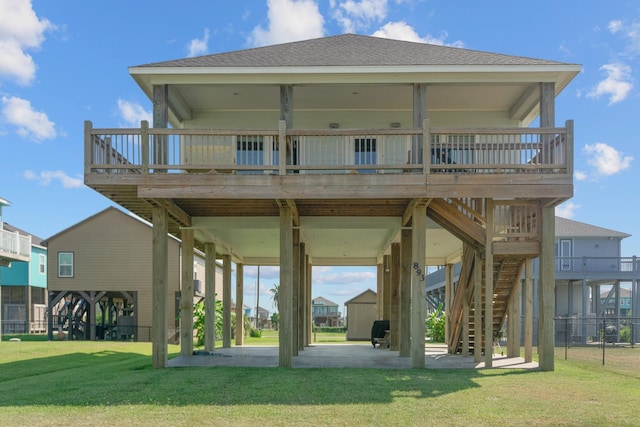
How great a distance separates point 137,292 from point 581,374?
24815 mm

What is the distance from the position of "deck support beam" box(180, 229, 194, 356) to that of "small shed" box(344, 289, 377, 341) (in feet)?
54.4

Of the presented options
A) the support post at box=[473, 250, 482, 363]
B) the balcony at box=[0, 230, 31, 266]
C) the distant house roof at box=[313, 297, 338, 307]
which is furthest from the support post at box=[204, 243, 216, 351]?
the distant house roof at box=[313, 297, 338, 307]

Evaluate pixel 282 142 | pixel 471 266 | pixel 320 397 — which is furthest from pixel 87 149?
pixel 471 266

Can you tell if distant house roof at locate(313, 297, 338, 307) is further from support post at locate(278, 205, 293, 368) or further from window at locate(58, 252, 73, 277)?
support post at locate(278, 205, 293, 368)

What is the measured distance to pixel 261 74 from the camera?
1348 centimetres

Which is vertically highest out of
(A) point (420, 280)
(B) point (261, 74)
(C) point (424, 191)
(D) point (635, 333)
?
(B) point (261, 74)

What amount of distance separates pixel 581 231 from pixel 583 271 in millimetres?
4300

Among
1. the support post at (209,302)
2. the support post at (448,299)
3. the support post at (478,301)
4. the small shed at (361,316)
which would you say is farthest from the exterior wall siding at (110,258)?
the support post at (478,301)

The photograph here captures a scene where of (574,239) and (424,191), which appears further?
(574,239)

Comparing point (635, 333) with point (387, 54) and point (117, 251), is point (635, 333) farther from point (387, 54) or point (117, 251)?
point (117, 251)

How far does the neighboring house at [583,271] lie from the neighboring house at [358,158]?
17.1m

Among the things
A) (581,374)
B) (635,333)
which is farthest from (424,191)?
(635,333)

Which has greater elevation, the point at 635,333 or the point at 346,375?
the point at 346,375

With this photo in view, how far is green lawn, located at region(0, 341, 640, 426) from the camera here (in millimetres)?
8219
